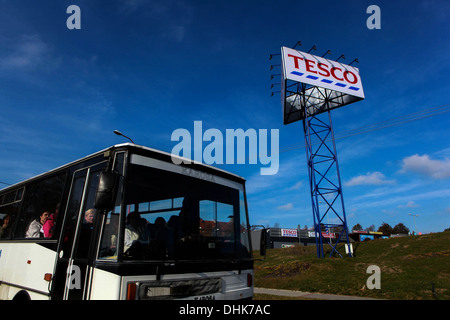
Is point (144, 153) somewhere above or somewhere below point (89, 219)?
above

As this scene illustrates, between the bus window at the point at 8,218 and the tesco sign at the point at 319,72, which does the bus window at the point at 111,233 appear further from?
the tesco sign at the point at 319,72

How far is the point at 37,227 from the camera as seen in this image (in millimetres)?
5199

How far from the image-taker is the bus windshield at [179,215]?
3.63m

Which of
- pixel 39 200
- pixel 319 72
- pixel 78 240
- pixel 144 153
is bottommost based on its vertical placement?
pixel 78 240

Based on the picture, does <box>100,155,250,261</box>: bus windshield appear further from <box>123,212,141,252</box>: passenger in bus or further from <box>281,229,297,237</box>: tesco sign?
<box>281,229,297,237</box>: tesco sign

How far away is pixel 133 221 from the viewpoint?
143 inches

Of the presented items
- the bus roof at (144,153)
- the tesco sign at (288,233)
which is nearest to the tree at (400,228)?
the tesco sign at (288,233)

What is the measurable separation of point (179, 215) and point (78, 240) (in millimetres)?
1384

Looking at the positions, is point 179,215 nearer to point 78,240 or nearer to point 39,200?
point 78,240

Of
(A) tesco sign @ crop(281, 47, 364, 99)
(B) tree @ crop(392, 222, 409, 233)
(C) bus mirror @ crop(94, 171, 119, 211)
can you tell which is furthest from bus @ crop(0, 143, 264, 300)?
(B) tree @ crop(392, 222, 409, 233)

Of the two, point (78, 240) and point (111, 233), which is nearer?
point (111, 233)

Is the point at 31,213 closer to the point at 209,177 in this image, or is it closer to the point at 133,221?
the point at 133,221

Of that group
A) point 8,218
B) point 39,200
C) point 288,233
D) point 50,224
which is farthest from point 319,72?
point 288,233
